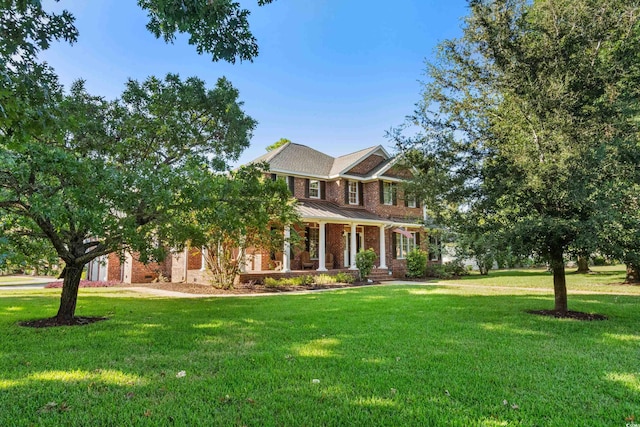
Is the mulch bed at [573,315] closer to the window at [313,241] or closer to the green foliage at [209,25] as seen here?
the green foliage at [209,25]

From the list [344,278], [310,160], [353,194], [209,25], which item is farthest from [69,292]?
[353,194]

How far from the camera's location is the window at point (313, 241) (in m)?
21.0

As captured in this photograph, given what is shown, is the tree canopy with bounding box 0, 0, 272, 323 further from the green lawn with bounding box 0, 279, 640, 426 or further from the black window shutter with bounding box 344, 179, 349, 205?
the black window shutter with bounding box 344, 179, 349, 205

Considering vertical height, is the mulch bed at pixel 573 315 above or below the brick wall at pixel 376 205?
below

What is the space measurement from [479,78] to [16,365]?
10.2 m

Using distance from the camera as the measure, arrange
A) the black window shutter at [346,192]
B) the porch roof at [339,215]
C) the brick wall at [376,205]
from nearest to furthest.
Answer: the porch roof at [339,215], the black window shutter at [346,192], the brick wall at [376,205]

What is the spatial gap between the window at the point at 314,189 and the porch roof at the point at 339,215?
0.71m

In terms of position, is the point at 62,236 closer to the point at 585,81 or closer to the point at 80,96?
the point at 80,96

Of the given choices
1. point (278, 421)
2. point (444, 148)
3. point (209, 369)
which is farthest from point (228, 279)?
point (278, 421)

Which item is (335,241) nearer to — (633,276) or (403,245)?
(403,245)

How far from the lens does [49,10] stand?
436cm

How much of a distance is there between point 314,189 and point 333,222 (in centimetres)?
299

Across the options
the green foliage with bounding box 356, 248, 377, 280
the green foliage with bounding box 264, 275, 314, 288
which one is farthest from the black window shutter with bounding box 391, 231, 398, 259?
the green foliage with bounding box 264, 275, 314, 288

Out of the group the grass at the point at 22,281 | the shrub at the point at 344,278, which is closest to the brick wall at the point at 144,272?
the grass at the point at 22,281
